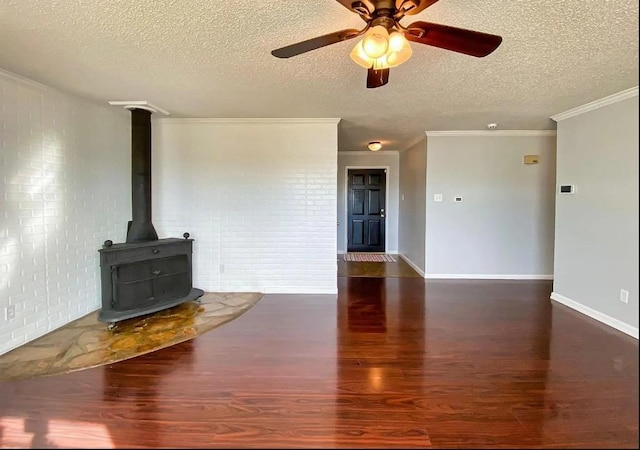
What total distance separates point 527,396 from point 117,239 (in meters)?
4.27

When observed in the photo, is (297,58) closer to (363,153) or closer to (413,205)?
(413,205)

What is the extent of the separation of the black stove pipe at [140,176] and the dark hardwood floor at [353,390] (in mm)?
1476

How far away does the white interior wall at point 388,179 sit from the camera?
8344mm

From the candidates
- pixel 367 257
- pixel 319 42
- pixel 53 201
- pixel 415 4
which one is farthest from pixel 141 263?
pixel 367 257

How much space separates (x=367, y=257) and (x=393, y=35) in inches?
245

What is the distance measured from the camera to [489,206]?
18.6 ft

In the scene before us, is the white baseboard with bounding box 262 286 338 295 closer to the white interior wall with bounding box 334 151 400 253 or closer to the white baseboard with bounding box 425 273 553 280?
the white baseboard with bounding box 425 273 553 280

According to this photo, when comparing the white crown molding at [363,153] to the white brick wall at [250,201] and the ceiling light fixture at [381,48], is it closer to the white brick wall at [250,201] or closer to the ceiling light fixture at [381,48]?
the white brick wall at [250,201]

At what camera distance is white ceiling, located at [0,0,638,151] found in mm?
2041

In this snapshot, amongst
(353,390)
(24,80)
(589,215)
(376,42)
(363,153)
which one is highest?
(363,153)

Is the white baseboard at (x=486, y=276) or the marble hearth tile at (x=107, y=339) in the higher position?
the white baseboard at (x=486, y=276)

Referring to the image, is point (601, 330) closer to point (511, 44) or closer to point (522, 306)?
point (522, 306)

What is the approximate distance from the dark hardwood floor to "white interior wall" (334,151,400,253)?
15.3 ft

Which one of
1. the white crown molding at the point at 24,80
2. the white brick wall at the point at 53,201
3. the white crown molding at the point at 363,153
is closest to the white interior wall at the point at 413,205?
the white crown molding at the point at 363,153
